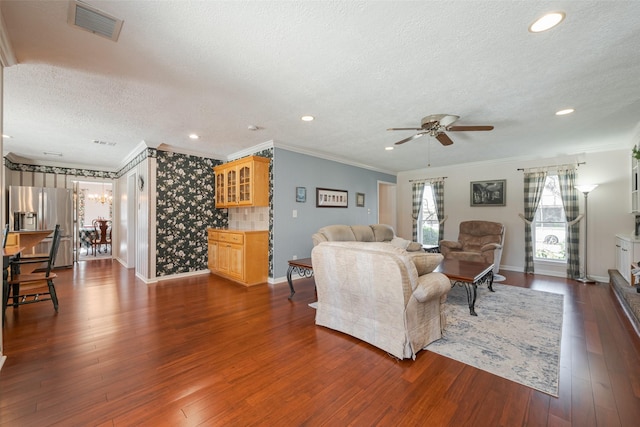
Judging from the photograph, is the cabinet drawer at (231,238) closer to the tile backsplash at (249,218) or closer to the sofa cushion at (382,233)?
the tile backsplash at (249,218)

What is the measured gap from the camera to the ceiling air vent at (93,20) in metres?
1.61

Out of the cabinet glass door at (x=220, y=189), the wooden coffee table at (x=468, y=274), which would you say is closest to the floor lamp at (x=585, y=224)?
the wooden coffee table at (x=468, y=274)

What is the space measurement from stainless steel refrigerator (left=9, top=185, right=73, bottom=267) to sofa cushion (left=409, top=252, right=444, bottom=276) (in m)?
6.66

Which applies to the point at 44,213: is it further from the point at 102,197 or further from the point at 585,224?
the point at 585,224

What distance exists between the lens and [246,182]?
15.9 feet

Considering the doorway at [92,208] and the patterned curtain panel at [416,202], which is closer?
the patterned curtain panel at [416,202]

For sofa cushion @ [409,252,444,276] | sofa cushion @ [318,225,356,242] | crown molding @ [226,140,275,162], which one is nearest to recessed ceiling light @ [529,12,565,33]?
sofa cushion @ [409,252,444,276]

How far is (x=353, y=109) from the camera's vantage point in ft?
10.5

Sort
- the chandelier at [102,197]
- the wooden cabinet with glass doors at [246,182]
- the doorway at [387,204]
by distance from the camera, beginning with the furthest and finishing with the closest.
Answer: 1. the chandelier at [102,197]
2. the doorway at [387,204]
3. the wooden cabinet with glass doors at [246,182]

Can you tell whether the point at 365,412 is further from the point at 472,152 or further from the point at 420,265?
the point at 472,152

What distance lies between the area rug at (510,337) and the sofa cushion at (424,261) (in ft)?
2.31

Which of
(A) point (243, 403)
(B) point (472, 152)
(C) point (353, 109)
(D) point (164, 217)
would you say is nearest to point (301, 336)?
(A) point (243, 403)

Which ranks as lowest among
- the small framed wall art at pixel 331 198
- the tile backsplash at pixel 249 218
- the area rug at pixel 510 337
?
the area rug at pixel 510 337

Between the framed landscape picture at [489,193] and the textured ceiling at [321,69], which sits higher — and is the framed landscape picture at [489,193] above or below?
below
